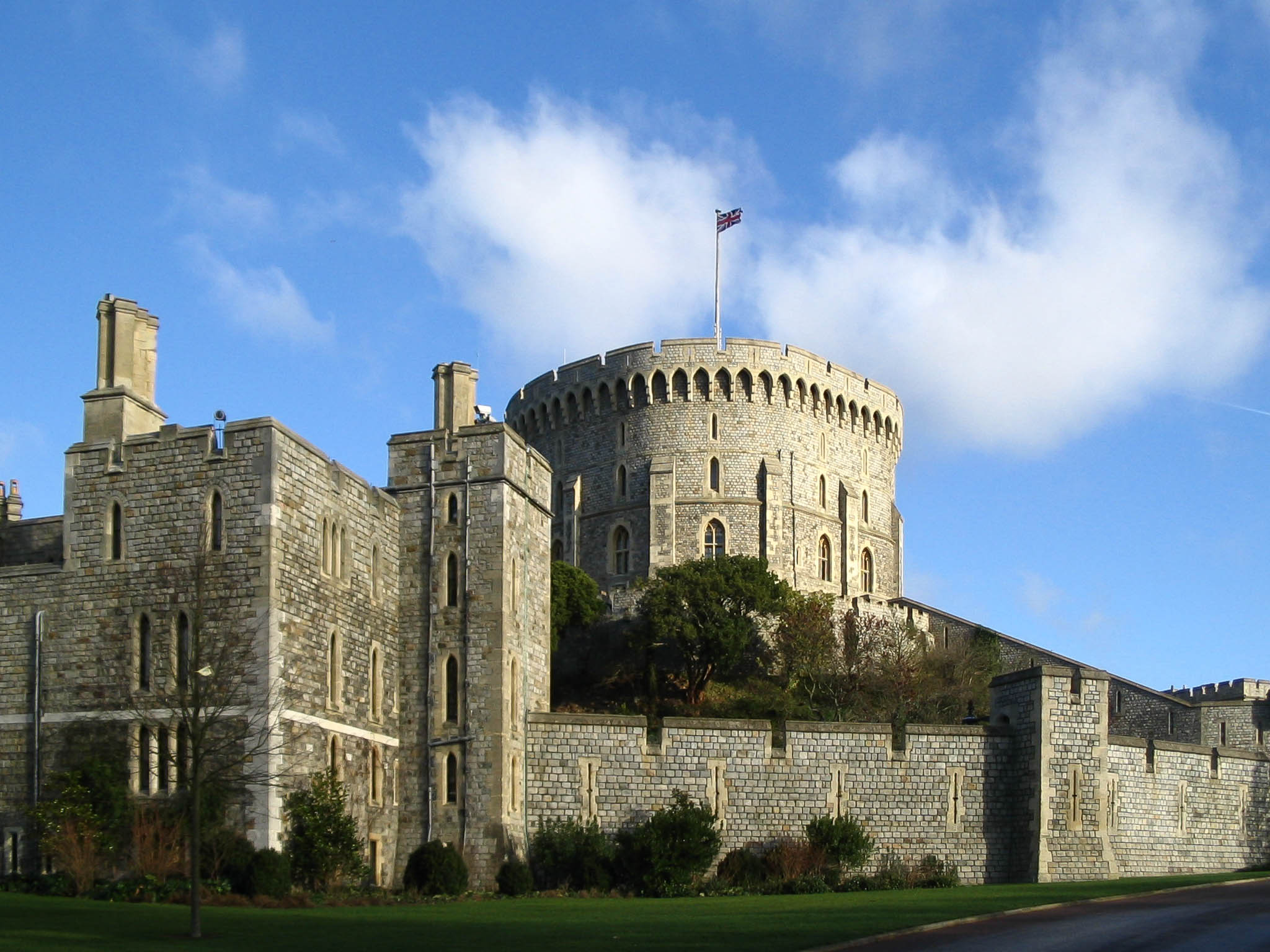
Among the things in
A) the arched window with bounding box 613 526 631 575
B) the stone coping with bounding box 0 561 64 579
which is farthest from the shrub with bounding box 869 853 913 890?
the arched window with bounding box 613 526 631 575

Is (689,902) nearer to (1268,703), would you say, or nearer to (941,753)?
(941,753)

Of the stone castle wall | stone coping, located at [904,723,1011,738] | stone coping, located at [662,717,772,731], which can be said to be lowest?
stone coping, located at [904,723,1011,738]

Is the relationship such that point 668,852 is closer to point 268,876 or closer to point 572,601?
point 268,876

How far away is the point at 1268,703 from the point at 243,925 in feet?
139

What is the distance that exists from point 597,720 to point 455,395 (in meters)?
8.60

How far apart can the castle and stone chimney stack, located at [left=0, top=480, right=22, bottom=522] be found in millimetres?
127

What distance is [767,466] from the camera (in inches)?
2943

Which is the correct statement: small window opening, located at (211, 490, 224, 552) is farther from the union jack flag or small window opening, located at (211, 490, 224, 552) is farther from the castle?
the union jack flag

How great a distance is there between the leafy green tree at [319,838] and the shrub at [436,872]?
217 centimetres

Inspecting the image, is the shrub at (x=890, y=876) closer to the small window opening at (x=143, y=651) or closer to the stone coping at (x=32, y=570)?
the small window opening at (x=143, y=651)

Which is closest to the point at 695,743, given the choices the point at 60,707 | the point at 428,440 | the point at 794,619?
the point at 428,440

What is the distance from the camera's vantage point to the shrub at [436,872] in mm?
36375

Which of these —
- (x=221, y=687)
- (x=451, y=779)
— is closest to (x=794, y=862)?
(x=451, y=779)

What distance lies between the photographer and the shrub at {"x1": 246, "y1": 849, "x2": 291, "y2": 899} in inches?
1259
